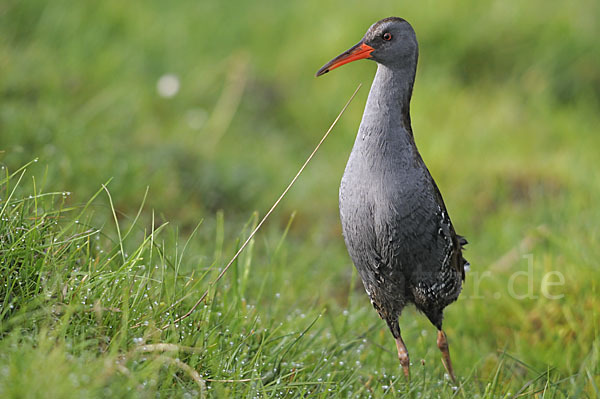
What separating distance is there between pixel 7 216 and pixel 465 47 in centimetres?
A: 609

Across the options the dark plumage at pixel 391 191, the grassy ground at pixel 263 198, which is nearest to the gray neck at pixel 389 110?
the dark plumage at pixel 391 191

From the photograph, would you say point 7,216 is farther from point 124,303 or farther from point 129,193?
point 129,193

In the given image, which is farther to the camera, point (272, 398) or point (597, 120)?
point (597, 120)

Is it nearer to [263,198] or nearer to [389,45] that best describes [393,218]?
[389,45]

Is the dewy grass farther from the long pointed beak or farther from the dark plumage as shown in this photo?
the long pointed beak

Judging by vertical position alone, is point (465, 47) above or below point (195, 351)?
above

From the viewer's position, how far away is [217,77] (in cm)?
712

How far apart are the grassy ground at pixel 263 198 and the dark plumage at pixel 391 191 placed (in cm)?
48

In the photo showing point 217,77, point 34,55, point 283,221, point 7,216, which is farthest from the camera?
point 217,77

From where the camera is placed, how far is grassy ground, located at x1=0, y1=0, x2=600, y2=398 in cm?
263

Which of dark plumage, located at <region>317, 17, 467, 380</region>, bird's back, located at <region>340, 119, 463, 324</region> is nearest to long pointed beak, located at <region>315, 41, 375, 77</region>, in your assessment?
dark plumage, located at <region>317, 17, 467, 380</region>

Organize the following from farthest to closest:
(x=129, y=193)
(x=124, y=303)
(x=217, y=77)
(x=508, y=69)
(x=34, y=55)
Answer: (x=508, y=69) < (x=217, y=77) < (x=34, y=55) < (x=129, y=193) < (x=124, y=303)

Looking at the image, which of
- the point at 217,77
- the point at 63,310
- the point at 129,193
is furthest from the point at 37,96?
the point at 63,310

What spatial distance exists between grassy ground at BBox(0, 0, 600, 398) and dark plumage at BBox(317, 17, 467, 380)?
48 centimetres
